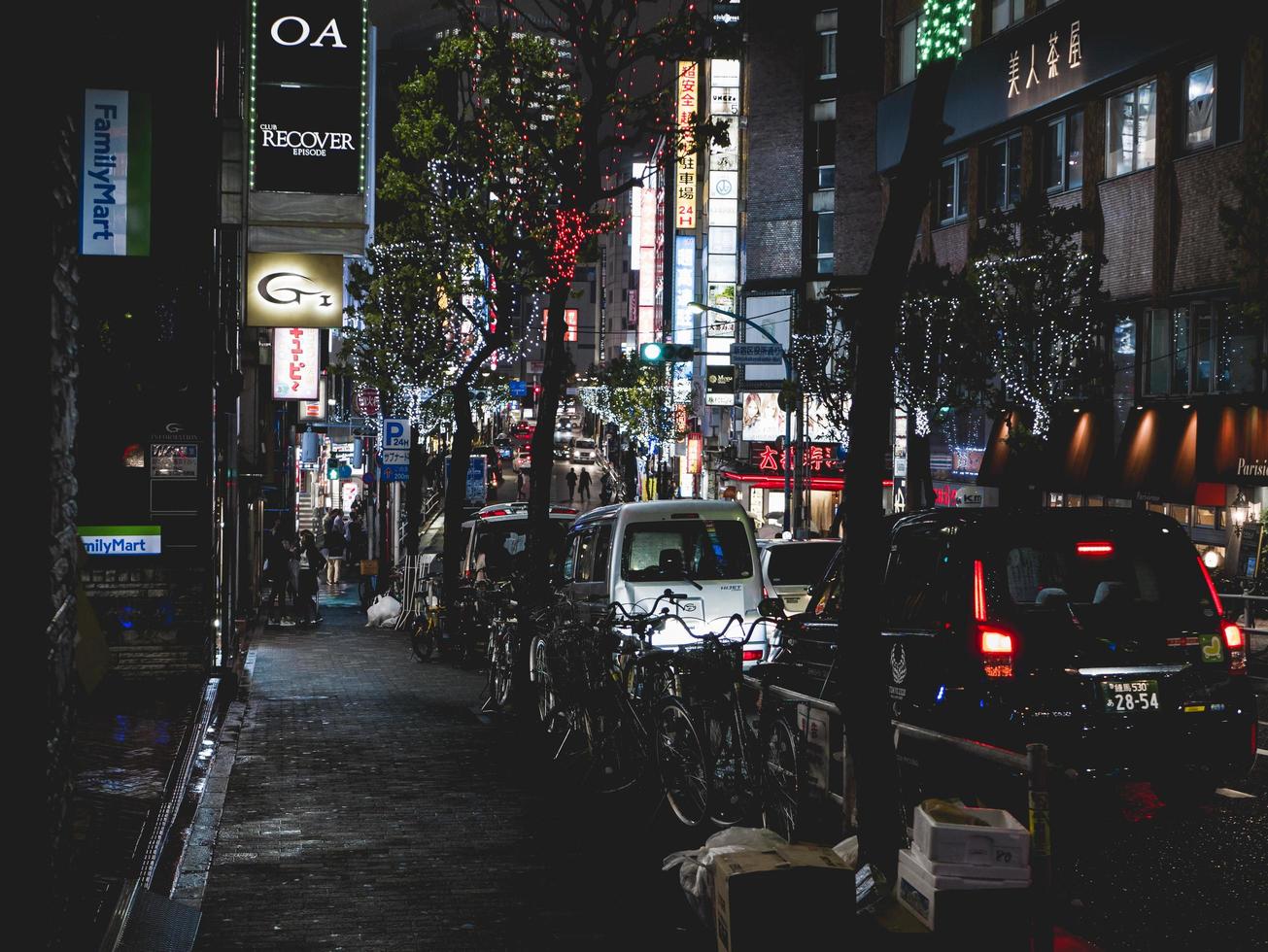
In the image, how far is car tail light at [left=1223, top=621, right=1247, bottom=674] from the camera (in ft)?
29.3

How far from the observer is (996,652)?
8.52m

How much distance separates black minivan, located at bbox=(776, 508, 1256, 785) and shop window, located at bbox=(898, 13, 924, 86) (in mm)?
36470

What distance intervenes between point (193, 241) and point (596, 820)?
9.68 meters

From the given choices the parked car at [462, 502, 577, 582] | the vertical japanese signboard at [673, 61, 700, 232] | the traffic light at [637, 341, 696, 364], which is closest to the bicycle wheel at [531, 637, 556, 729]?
the parked car at [462, 502, 577, 582]

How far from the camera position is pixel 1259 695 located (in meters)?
16.6

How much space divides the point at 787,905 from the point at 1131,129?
29.7 m

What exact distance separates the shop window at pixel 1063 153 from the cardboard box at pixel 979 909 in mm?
30710

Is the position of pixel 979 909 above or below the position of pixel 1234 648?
below

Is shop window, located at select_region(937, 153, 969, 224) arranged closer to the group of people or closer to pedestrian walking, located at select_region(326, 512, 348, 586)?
pedestrian walking, located at select_region(326, 512, 348, 586)

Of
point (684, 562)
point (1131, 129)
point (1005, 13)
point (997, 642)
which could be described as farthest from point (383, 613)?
point (1005, 13)

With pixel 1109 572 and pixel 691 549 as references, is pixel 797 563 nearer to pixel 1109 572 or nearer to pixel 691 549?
pixel 691 549

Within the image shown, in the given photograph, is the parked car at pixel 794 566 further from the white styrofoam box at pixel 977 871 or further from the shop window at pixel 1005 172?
the shop window at pixel 1005 172

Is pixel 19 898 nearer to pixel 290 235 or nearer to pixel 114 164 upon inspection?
pixel 114 164

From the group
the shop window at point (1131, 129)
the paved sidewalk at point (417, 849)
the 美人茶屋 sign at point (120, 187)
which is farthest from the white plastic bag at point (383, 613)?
the shop window at point (1131, 129)
